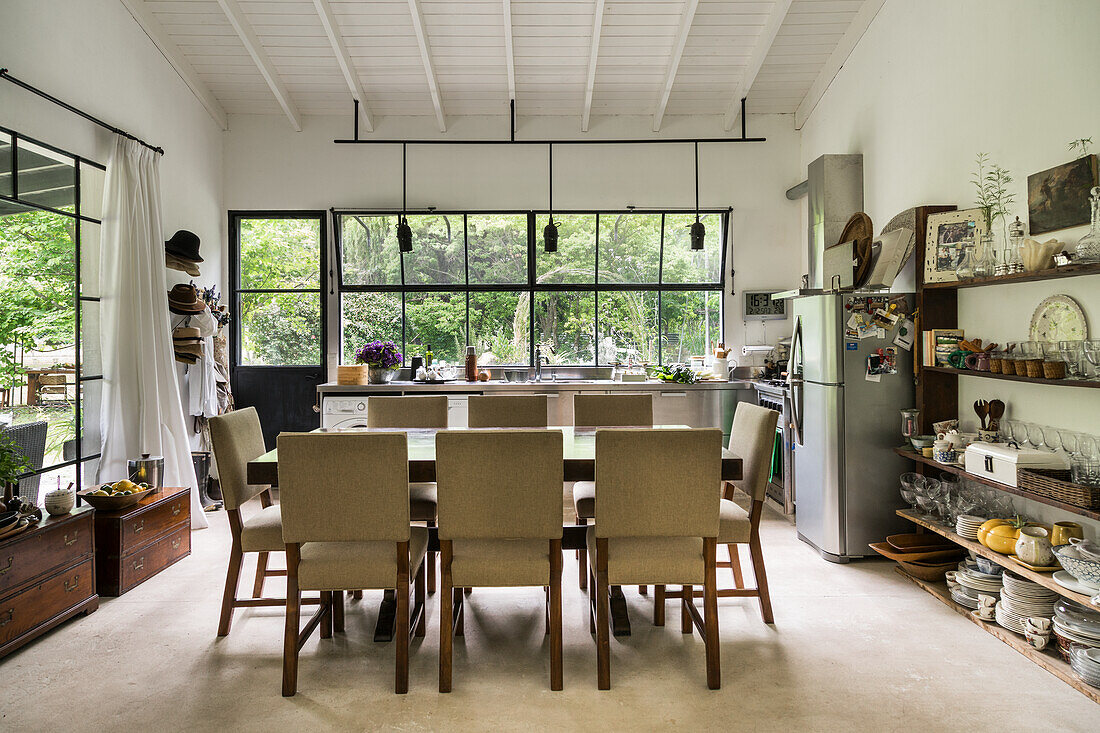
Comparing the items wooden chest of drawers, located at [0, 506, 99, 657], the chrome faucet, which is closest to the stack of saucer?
the chrome faucet

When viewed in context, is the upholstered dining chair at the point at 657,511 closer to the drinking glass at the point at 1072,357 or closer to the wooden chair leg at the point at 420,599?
the wooden chair leg at the point at 420,599

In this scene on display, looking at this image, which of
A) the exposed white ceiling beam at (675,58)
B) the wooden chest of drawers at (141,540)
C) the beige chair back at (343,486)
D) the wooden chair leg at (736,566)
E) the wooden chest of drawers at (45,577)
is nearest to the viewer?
the beige chair back at (343,486)

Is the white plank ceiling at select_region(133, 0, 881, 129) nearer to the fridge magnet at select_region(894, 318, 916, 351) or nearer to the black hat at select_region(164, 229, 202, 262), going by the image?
the black hat at select_region(164, 229, 202, 262)

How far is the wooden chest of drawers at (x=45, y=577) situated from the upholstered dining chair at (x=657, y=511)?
2419 millimetres

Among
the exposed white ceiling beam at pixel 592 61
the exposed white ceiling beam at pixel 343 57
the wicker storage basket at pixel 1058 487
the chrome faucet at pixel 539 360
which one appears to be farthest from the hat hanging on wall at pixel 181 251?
the wicker storage basket at pixel 1058 487

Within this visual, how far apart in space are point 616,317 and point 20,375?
14.8ft

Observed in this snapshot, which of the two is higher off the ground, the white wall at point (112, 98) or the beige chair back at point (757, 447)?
the white wall at point (112, 98)

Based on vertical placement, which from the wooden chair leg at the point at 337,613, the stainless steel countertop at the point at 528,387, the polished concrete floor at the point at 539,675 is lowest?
the polished concrete floor at the point at 539,675

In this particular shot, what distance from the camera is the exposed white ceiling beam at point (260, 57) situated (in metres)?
4.76

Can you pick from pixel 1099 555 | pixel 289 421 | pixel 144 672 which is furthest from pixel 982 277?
pixel 289 421

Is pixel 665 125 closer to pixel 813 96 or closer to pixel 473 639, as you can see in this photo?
pixel 813 96

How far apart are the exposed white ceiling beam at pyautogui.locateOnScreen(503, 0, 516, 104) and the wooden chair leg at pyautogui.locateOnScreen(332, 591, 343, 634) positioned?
13.3 feet

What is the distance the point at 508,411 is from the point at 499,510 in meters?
1.54

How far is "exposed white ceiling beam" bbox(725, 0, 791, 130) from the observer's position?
4.77 metres
